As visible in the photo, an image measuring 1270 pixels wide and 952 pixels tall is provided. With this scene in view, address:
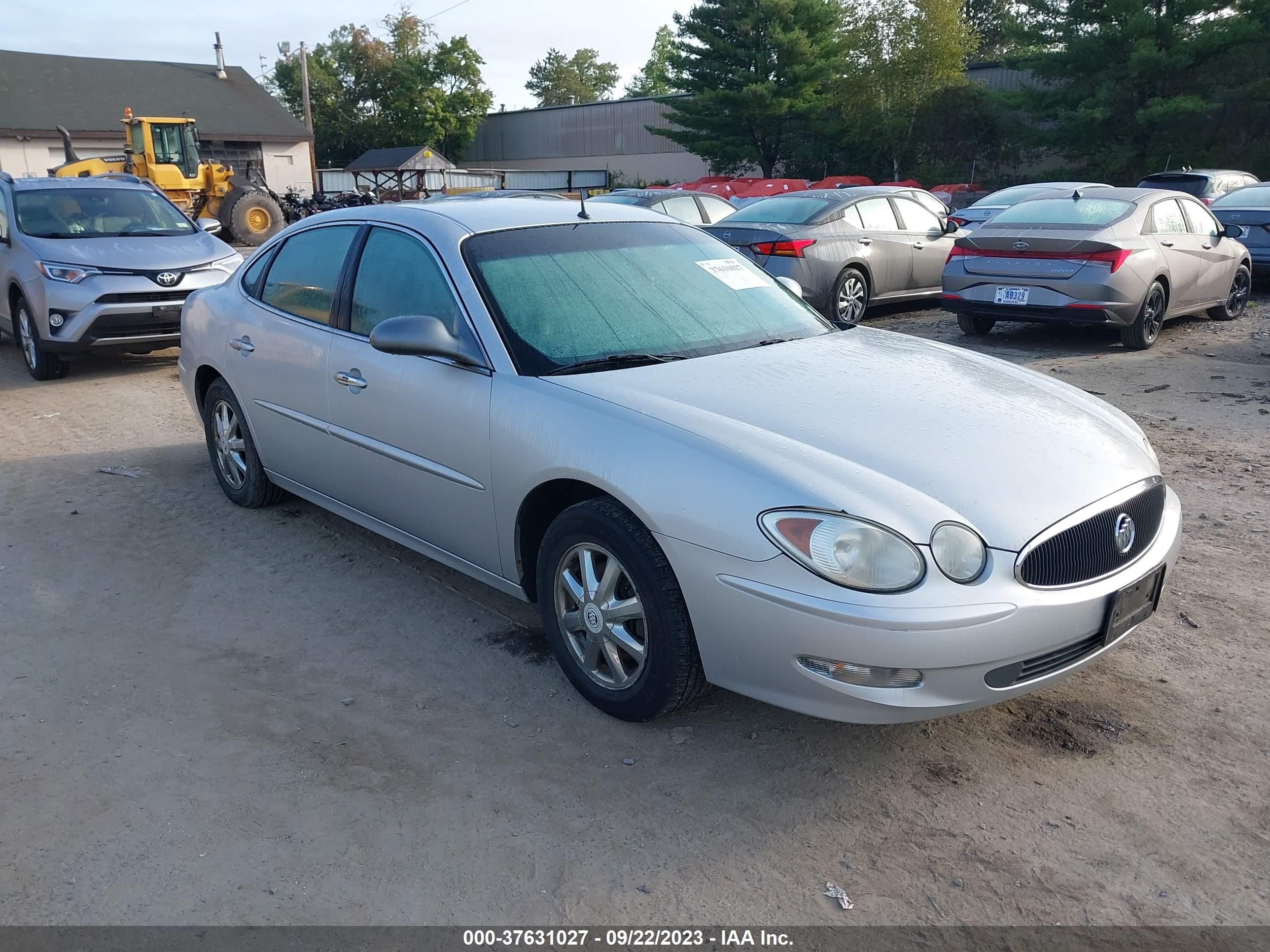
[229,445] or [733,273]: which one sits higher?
Answer: [733,273]

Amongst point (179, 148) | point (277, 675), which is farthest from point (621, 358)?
point (179, 148)

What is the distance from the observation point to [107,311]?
8.96 meters

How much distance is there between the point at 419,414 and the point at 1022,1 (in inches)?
1509

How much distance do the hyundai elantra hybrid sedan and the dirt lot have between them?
1.07 feet

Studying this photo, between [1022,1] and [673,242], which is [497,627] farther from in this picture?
[1022,1]

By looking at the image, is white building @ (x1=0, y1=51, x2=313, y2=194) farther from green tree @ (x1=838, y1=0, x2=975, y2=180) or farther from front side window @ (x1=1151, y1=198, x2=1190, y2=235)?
front side window @ (x1=1151, y1=198, x2=1190, y2=235)

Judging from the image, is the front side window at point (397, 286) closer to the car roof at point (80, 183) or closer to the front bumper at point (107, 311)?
the front bumper at point (107, 311)

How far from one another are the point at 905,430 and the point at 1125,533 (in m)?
0.72

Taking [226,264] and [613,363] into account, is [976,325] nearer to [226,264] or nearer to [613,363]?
[226,264]

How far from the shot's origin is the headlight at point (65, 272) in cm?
895

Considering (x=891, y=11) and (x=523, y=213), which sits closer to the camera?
(x=523, y=213)

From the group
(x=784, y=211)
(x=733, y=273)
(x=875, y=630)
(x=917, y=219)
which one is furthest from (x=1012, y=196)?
(x=875, y=630)

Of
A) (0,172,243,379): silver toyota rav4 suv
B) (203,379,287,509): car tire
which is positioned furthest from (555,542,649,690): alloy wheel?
(0,172,243,379): silver toyota rav4 suv

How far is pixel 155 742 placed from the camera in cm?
340
